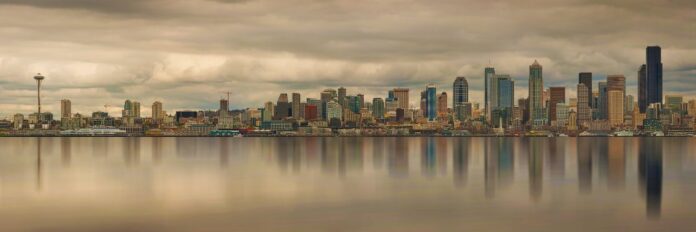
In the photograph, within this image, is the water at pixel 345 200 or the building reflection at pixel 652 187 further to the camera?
the building reflection at pixel 652 187

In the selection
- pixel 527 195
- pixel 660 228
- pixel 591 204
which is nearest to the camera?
pixel 660 228

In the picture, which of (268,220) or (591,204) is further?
(591,204)

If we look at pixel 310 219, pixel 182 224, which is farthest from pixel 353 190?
pixel 182 224

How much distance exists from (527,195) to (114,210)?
29.5 m

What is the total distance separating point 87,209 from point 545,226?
27520 mm

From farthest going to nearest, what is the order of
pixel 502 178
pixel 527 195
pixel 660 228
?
pixel 502 178 < pixel 527 195 < pixel 660 228

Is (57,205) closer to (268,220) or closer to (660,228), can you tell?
(268,220)

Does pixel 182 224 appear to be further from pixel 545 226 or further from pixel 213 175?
pixel 213 175

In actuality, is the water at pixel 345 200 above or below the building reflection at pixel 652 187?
above

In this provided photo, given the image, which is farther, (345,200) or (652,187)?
(652,187)

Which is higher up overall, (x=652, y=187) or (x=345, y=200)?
(x=345, y=200)

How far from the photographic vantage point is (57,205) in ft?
164

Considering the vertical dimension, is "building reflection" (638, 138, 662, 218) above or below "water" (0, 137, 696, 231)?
below

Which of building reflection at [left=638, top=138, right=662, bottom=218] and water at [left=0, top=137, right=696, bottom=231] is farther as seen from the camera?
building reflection at [left=638, top=138, right=662, bottom=218]
